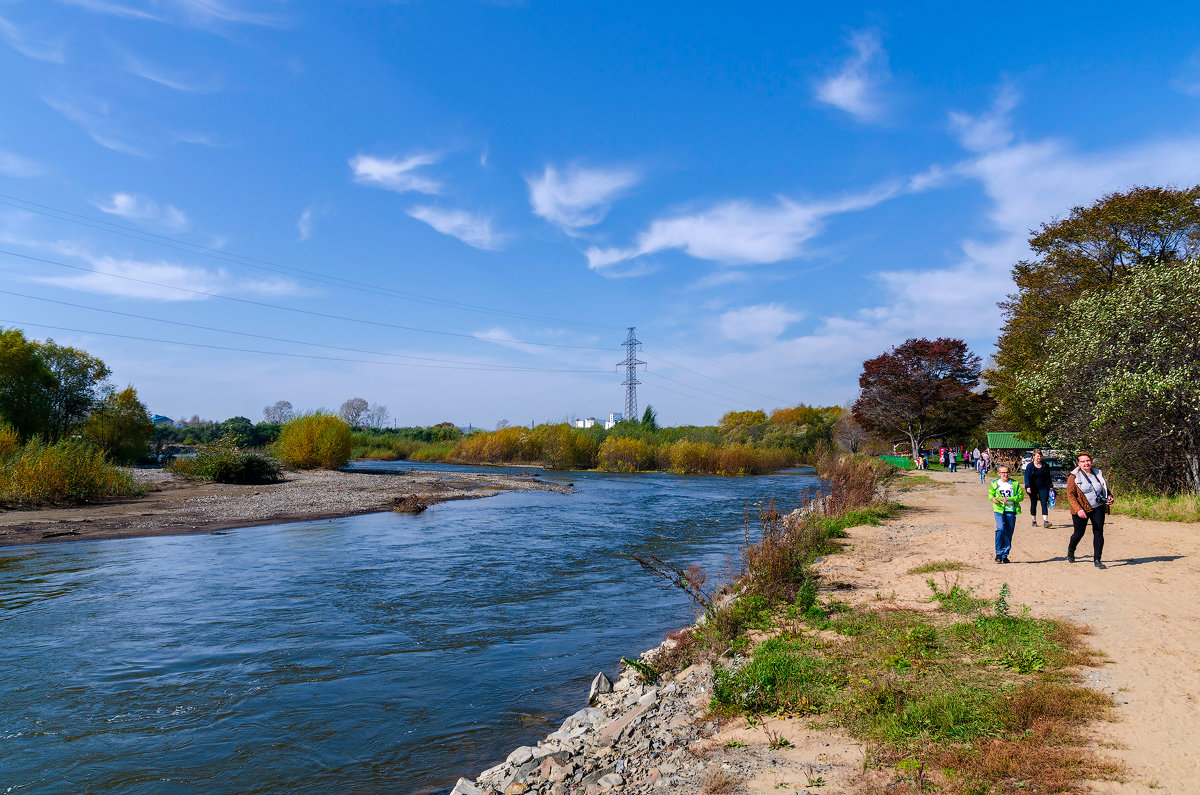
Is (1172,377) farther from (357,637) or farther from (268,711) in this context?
(268,711)

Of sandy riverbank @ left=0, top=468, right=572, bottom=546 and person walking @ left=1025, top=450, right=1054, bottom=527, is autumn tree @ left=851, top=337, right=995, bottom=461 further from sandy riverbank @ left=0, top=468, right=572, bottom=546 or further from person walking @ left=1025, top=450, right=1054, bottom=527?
person walking @ left=1025, top=450, right=1054, bottom=527

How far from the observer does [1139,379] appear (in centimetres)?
1570

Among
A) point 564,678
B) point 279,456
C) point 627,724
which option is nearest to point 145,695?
point 564,678

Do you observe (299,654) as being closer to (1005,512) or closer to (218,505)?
(1005,512)

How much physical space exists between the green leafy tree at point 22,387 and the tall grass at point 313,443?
12.3m

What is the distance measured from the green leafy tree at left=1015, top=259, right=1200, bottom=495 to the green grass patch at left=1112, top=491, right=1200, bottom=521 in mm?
610

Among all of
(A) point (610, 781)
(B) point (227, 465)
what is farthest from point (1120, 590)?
(B) point (227, 465)

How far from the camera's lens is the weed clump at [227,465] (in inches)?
1276

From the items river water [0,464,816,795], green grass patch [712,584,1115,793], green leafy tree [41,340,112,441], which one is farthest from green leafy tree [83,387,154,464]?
green grass patch [712,584,1115,793]

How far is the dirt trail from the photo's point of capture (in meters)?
4.43

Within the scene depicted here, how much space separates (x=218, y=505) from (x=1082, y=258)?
36.2 meters

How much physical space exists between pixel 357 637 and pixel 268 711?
257cm

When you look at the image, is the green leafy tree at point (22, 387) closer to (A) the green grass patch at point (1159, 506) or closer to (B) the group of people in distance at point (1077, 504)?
(B) the group of people in distance at point (1077, 504)

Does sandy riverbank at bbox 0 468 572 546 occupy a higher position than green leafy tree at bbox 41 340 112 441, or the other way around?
green leafy tree at bbox 41 340 112 441
